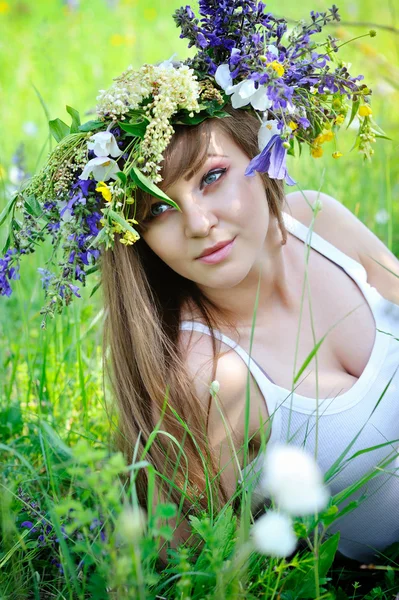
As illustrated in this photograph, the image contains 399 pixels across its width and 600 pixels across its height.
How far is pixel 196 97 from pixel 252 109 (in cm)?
25

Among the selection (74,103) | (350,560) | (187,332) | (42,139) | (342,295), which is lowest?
(350,560)

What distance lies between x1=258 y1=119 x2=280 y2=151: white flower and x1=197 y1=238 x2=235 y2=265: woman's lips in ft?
0.98

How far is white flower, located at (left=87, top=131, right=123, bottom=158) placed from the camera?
1.76 metres

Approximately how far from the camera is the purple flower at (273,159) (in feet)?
5.84

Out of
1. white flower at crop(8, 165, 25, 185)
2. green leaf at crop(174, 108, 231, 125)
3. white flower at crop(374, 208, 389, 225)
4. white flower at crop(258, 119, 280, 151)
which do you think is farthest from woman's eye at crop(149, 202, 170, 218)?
white flower at crop(374, 208, 389, 225)

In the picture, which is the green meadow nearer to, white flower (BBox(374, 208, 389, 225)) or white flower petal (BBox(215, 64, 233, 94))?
white flower (BBox(374, 208, 389, 225))

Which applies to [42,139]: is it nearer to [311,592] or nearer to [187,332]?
A: [187,332]

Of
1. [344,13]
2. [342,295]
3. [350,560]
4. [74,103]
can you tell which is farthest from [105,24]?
[350,560]

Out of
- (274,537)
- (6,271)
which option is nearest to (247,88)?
(6,271)

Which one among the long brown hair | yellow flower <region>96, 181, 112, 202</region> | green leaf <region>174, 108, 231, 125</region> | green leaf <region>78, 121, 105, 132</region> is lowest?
the long brown hair

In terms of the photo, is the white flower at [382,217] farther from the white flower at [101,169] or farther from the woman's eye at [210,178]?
the white flower at [101,169]

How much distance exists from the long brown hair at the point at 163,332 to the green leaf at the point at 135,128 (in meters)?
0.09

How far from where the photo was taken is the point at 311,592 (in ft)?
5.05

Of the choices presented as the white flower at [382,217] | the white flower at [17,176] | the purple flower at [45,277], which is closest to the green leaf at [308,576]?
the purple flower at [45,277]
